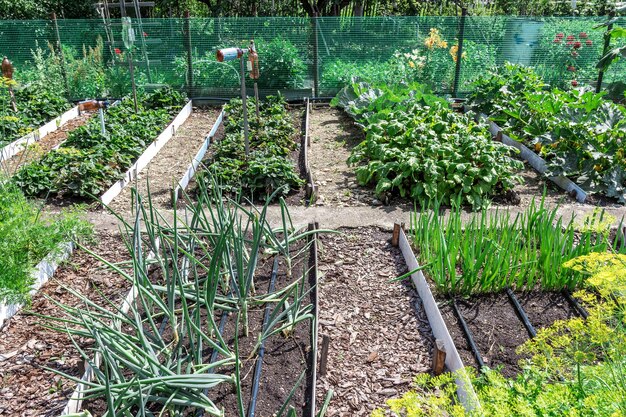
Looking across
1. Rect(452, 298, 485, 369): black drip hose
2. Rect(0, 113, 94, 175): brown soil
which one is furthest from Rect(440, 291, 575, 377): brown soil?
Rect(0, 113, 94, 175): brown soil

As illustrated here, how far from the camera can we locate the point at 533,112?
270 inches

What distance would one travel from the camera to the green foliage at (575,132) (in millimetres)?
5402

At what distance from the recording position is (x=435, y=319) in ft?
11.1

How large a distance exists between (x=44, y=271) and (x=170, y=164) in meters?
2.91

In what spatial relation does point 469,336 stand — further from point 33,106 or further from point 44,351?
point 33,106

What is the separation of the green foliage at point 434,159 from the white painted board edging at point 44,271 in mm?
2733

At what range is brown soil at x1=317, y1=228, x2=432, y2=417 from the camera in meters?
3.00

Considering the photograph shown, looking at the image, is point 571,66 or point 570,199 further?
point 571,66

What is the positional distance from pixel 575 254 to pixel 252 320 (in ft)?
6.71

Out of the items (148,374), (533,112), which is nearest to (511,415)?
(148,374)

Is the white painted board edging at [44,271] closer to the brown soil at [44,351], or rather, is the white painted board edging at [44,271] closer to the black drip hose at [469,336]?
the brown soil at [44,351]

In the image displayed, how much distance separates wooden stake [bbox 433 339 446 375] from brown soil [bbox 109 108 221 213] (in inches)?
99.6

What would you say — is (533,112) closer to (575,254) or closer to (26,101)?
(575,254)

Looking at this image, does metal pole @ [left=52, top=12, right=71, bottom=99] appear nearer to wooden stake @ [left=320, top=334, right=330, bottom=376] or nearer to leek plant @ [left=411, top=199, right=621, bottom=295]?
leek plant @ [left=411, top=199, right=621, bottom=295]
